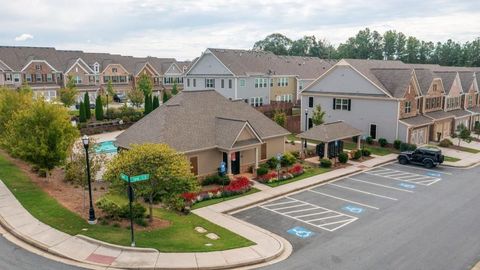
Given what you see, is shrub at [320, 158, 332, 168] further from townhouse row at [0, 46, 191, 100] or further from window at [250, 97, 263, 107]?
townhouse row at [0, 46, 191, 100]

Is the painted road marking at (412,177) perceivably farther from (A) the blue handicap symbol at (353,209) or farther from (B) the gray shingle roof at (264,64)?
(B) the gray shingle roof at (264,64)

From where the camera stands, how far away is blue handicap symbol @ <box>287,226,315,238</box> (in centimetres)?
1997

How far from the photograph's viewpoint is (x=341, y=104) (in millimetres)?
48500

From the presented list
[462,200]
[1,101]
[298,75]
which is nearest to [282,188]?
[462,200]

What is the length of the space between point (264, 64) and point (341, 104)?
18356mm

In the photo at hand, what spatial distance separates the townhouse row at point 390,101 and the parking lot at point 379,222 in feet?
42.1

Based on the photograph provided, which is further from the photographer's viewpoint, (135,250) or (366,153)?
(366,153)

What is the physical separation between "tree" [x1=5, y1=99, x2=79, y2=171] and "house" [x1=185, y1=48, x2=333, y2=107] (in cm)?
3320

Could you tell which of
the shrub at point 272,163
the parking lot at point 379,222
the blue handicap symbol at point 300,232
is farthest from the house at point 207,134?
the blue handicap symbol at point 300,232

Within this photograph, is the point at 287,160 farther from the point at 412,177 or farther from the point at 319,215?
the point at 319,215

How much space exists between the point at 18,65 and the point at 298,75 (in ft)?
162

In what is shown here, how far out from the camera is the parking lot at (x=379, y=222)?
56.4 ft

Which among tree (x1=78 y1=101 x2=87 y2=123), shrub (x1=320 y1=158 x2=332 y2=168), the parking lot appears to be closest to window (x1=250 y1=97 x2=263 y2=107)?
tree (x1=78 y1=101 x2=87 y2=123)

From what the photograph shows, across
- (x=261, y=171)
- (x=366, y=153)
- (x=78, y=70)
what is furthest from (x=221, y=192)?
(x=78, y=70)
